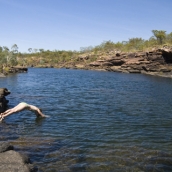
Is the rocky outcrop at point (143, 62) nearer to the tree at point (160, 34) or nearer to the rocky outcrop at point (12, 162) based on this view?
the tree at point (160, 34)

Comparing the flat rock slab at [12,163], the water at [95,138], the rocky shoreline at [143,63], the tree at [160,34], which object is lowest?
the water at [95,138]

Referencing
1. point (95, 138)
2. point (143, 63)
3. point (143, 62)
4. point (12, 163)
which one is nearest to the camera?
point (12, 163)

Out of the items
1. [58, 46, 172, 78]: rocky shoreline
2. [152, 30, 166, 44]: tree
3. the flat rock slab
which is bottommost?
the flat rock slab

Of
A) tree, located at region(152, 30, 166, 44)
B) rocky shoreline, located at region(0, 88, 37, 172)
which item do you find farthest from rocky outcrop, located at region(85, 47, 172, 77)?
rocky shoreline, located at region(0, 88, 37, 172)

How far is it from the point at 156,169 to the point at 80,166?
2984 mm

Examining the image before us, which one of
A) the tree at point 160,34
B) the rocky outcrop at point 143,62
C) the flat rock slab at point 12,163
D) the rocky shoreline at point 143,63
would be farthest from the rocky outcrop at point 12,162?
the tree at point 160,34

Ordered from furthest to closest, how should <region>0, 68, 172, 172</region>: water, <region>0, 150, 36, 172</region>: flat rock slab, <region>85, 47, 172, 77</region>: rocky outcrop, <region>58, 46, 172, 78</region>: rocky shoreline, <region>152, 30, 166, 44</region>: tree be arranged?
1. <region>152, 30, 166, 44</region>: tree
2. <region>85, 47, 172, 77</region>: rocky outcrop
3. <region>58, 46, 172, 78</region>: rocky shoreline
4. <region>0, 68, 172, 172</region>: water
5. <region>0, 150, 36, 172</region>: flat rock slab

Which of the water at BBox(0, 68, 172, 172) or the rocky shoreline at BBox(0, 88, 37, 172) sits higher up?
the rocky shoreline at BBox(0, 88, 37, 172)

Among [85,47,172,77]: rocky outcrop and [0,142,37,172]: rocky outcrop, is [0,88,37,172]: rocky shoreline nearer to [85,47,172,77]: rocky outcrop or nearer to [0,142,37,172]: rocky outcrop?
[0,142,37,172]: rocky outcrop

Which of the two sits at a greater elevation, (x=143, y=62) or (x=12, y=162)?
(x=143, y=62)

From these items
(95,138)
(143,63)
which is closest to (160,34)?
(143,63)

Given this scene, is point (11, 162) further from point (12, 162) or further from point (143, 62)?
point (143, 62)

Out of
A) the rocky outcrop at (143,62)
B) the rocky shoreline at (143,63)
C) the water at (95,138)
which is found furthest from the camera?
the rocky outcrop at (143,62)

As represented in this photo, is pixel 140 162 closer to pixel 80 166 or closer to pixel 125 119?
pixel 80 166
